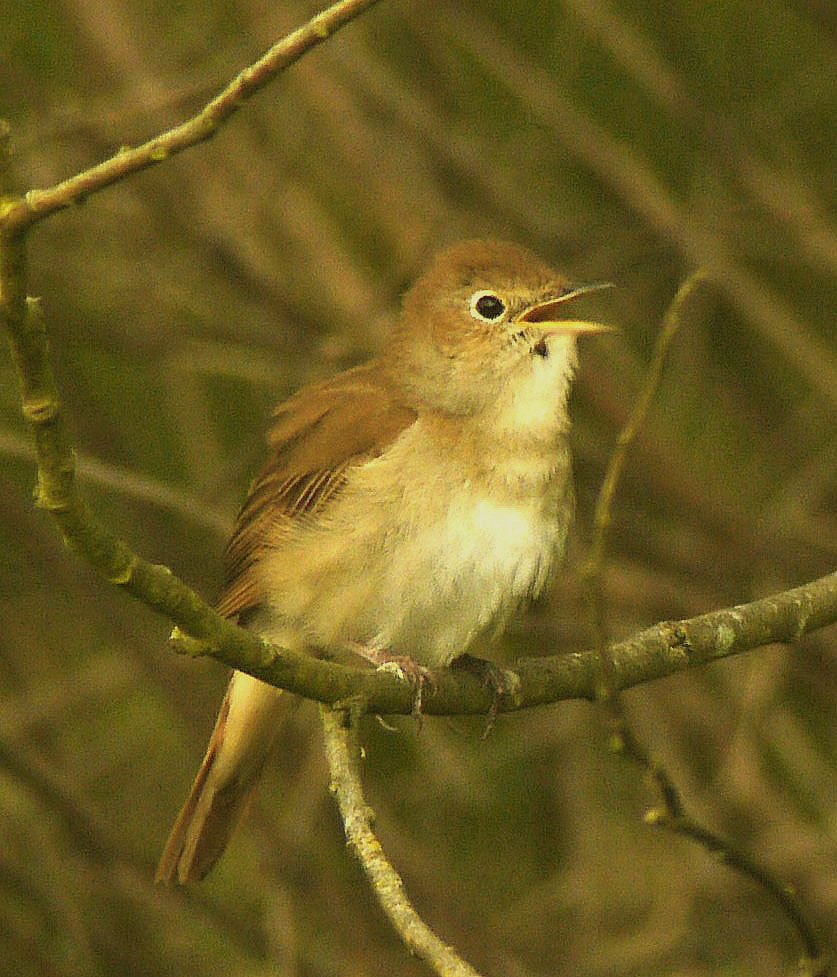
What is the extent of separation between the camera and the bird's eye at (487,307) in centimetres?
462

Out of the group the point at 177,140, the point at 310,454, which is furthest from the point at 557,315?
the point at 177,140

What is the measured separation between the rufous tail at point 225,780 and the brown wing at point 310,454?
10.6 inches

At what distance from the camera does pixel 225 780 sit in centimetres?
457

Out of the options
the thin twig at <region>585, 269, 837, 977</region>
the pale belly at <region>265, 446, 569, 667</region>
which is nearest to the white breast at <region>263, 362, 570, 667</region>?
the pale belly at <region>265, 446, 569, 667</region>

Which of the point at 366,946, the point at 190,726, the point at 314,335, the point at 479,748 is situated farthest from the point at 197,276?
the point at 366,946

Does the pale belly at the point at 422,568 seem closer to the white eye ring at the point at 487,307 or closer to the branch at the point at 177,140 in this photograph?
the white eye ring at the point at 487,307

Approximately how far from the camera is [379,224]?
6828 mm

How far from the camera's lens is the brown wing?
4371 mm

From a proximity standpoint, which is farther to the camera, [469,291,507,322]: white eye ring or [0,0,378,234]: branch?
[469,291,507,322]: white eye ring

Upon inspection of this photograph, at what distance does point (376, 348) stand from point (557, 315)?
1.53m

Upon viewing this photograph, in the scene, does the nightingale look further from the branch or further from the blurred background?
the branch

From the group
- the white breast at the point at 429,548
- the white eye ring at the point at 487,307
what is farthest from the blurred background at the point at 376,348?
the white breast at the point at 429,548

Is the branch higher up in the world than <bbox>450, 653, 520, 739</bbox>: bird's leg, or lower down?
higher up

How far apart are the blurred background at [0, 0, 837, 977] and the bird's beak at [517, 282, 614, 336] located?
145 centimetres
